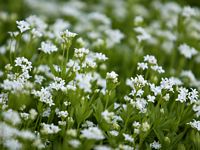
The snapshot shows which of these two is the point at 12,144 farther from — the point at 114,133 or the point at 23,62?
the point at 23,62

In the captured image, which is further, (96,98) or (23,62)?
(96,98)

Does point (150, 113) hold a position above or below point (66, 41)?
below

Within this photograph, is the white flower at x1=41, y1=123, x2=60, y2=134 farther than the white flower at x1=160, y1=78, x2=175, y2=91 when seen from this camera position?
No

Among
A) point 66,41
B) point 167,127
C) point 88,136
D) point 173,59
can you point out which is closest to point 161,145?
point 167,127

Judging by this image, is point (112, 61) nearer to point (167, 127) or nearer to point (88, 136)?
point (167, 127)

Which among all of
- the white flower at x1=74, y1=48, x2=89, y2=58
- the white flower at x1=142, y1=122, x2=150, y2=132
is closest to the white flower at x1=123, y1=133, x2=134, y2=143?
the white flower at x1=142, y1=122, x2=150, y2=132

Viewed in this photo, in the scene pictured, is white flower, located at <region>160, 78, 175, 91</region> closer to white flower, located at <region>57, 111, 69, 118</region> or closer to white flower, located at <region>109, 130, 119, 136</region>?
white flower, located at <region>109, 130, 119, 136</region>

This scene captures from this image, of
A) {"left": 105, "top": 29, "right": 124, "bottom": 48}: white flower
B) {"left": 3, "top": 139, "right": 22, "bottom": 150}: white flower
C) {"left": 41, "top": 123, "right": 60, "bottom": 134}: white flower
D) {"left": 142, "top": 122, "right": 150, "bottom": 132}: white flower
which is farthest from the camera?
{"left": 105, "top": 29, "right": 124, "bottom": 48}: white flower

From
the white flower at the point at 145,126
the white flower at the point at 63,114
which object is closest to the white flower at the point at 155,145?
the white flower at the point at 145,126

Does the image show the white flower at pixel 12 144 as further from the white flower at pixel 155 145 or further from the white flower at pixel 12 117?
the white flower at pixel 155 145

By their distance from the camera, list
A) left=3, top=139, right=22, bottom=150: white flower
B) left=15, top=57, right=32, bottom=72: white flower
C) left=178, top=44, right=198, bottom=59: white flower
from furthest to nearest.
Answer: left=178, top=44, right=198, bottom=59: white flower
left=15, top=57, right=32, bottom=72: white flower
left=3, top=139, right=22, bottom=150: white flower

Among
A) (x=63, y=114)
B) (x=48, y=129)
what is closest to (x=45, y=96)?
(x=63, y=114)
